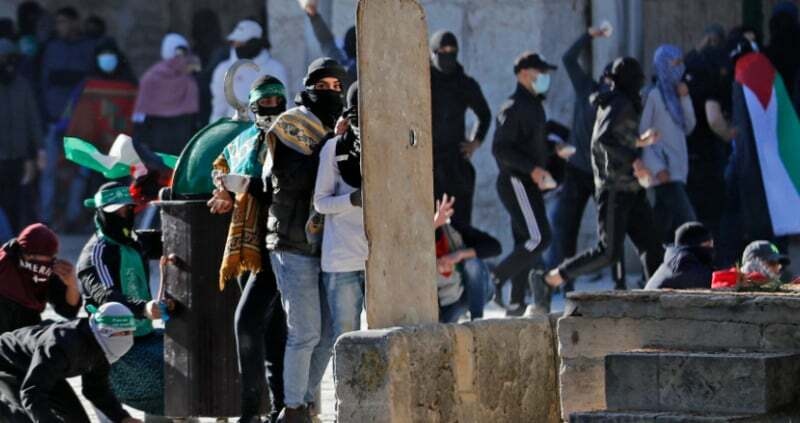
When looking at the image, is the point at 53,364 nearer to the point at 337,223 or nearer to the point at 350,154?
the point at 337,223

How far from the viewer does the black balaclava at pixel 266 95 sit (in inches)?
402

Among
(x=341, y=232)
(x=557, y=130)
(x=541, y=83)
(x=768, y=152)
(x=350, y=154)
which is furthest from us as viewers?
(x=557, y=130)

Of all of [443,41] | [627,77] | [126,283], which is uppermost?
[443,41]

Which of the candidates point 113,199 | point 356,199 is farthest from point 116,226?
point 356,199

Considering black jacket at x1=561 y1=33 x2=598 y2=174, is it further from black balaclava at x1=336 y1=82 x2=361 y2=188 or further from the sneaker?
black balaclava at x1=336 y1=82 x2=361 y2=188

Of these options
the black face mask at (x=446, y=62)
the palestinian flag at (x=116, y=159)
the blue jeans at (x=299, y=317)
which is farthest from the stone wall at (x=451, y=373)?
the black face mask at (x=446, y=62)

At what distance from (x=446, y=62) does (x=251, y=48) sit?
116 inches

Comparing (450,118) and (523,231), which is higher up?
(450,118)

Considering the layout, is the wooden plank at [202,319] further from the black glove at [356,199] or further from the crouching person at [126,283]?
the black glove at [356,199]

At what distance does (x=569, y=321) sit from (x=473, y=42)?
28.8 ft

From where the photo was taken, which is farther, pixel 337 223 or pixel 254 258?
pixel 254 258

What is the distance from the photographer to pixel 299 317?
32.1 feet

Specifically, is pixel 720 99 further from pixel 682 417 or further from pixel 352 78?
pixel 682 417

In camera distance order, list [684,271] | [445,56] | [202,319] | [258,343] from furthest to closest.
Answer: [445,56], [684,271], [202,319], [258,343]
